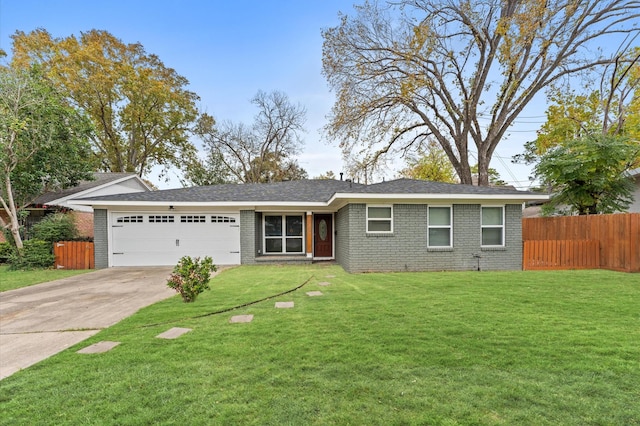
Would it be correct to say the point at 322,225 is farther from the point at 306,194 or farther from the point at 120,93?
the point at 120,93

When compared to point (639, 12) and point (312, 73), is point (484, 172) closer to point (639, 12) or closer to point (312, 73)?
point (639, 12)

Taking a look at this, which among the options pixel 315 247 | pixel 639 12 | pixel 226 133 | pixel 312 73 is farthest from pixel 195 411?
pixel 226 133

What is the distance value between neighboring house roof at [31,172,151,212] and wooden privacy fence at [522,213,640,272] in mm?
19570

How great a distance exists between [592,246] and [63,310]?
14.4 metres

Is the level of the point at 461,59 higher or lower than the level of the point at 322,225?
higher

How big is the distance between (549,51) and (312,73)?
1246 centimetres

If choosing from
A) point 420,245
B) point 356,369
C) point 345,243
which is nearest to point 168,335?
point 356,369

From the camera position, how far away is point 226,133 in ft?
92.1

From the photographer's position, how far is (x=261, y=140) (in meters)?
28.3

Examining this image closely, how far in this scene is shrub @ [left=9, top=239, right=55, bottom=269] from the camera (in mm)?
10711

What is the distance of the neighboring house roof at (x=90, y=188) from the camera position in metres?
14.9

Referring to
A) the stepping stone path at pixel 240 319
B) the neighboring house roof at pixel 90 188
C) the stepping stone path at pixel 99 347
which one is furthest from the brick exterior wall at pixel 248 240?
the neighboring house roof at pixel 90 188

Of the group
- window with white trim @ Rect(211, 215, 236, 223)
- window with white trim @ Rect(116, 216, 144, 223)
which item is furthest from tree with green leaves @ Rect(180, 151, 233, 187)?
window with white trim @ Rect(211, 215, 236, 223)

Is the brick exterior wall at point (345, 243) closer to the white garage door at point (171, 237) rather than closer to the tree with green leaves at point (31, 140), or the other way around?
the white garage door at point (171, 237)
